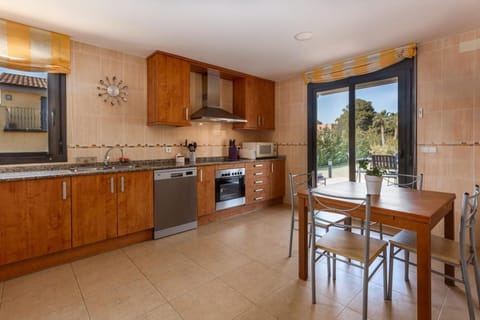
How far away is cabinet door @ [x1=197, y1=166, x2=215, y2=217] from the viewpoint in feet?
11.2

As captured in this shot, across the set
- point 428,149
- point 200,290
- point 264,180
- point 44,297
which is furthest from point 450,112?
point 44,297

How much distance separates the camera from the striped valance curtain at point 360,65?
9.98 ft

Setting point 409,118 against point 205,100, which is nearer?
point 409,118

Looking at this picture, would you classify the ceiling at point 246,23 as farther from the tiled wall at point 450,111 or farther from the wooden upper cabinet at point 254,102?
the wooden upper cabinet at point 254,102

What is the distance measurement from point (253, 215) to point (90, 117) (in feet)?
8.91

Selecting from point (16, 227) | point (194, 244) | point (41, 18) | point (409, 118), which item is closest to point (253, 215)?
point (194, 244)

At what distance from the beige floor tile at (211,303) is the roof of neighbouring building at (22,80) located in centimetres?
273

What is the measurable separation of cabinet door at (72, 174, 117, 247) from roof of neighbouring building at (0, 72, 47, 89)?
48.4 inches

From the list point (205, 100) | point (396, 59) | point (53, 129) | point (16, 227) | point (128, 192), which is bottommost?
point (16, 227)

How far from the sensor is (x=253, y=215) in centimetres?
400

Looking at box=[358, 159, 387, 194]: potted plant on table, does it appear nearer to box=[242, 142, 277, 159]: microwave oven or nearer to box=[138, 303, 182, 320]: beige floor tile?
box=[138, 303, 182, 320]: beige floor tile

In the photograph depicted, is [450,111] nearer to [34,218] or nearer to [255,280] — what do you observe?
[255,280]

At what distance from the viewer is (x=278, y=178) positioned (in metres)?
4.60

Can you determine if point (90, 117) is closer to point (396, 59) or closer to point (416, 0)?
point (416, 0)
